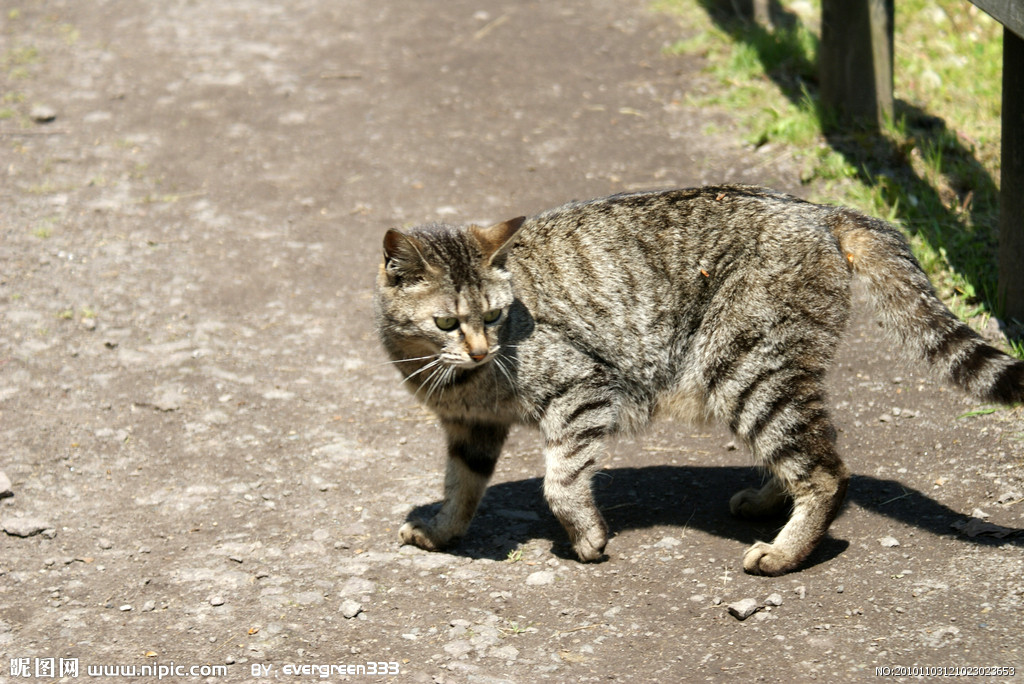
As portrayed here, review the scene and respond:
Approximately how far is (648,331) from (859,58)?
395 centimetres

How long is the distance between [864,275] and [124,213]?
5355 millimetres

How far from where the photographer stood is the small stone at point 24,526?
4.50 meters

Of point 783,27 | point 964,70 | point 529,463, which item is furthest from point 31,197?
point 964,70

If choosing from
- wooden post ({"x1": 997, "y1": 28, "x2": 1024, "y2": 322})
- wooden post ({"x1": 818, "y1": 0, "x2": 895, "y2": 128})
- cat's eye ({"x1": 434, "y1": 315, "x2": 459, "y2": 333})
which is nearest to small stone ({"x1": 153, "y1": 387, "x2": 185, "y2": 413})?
cat's eye ({"x1": 434, "y1": 315, "x2": 459, "y2": 333})

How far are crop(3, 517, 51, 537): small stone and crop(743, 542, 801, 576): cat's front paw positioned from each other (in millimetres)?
3244

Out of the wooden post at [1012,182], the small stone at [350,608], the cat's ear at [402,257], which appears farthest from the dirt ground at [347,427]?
the cat's ear at [402,257]

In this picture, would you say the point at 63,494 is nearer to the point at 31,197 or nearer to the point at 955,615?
the point at 31,197

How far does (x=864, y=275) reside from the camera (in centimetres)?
426

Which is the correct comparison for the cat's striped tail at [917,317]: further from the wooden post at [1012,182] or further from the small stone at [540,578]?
the small stone at [540,578]

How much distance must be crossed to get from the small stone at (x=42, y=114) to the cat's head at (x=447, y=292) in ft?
17.4

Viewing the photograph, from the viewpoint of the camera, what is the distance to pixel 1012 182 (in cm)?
523

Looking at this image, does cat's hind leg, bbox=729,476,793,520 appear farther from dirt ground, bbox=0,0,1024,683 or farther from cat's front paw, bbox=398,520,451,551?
cat's front paw, bbox=398,520,451,551

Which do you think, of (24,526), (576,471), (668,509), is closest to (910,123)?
(668,509)

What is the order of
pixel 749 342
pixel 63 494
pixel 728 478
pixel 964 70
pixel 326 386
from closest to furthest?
pixel 749 342 → pixel 63 494 → pixel 728 478 → pixel 326 386 → pixel 964 70
